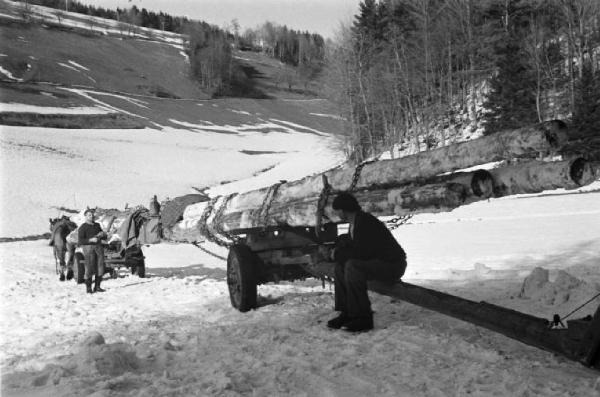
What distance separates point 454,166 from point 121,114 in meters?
64.6

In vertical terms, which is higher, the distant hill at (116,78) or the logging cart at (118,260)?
the distant hill at (116,78)

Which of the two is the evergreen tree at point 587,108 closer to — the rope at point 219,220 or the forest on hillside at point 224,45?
the rope at point 219,220

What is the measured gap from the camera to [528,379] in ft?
12.5

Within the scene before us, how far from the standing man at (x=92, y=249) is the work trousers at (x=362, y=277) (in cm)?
638

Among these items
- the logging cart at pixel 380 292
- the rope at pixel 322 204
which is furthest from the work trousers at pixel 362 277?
the rope at pixel 322 204

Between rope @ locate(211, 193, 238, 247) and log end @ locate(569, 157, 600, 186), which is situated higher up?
log end @ locate(569, 157, 600, 186)

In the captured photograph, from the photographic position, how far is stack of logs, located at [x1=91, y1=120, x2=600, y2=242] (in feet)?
12.2

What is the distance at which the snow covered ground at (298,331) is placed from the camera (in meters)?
3.85

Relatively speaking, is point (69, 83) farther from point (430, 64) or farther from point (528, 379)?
point (528, 379)

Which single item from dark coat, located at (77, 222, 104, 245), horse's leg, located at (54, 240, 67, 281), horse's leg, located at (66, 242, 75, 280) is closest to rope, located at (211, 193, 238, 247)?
dark coat, located at (77, 222, 104, 245)

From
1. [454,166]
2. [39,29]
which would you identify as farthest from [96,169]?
[39,29]

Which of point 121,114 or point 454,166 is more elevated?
point 121,114

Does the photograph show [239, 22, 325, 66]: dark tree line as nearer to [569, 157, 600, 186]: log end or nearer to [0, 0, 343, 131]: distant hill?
[0, 0, 343, 131]: distant hill

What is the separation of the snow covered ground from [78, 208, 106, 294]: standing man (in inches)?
17.1
